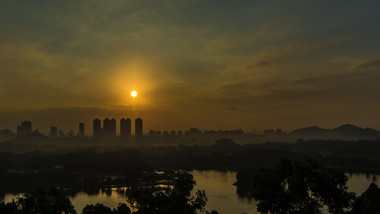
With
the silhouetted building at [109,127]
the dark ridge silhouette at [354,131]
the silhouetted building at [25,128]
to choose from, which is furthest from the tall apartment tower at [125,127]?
the dark ridge silhouette at [354,131]

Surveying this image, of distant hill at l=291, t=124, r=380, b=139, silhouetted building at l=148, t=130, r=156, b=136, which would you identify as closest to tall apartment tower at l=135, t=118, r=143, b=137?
silhouetted building at l=148, t=130, r=156, b=136

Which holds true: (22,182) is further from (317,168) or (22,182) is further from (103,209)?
(317,168)

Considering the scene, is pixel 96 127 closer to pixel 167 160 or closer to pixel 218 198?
pixel 167 160

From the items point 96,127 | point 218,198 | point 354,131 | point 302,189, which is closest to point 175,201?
point 302,189

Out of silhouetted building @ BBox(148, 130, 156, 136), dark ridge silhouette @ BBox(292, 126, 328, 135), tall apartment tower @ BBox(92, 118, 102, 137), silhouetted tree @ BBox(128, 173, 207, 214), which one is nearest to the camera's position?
silhouetted tree @ BBox(128, 173, 207, 214)

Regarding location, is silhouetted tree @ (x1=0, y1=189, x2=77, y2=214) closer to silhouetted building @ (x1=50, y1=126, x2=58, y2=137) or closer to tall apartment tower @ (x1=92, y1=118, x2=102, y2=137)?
tall apartment tower @ (x1=92, y1=118, x2=102, y2=137)

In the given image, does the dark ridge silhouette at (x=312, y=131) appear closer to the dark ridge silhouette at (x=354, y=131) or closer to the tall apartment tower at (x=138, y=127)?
the dark ridge silhouette at (x=354, y=131)
